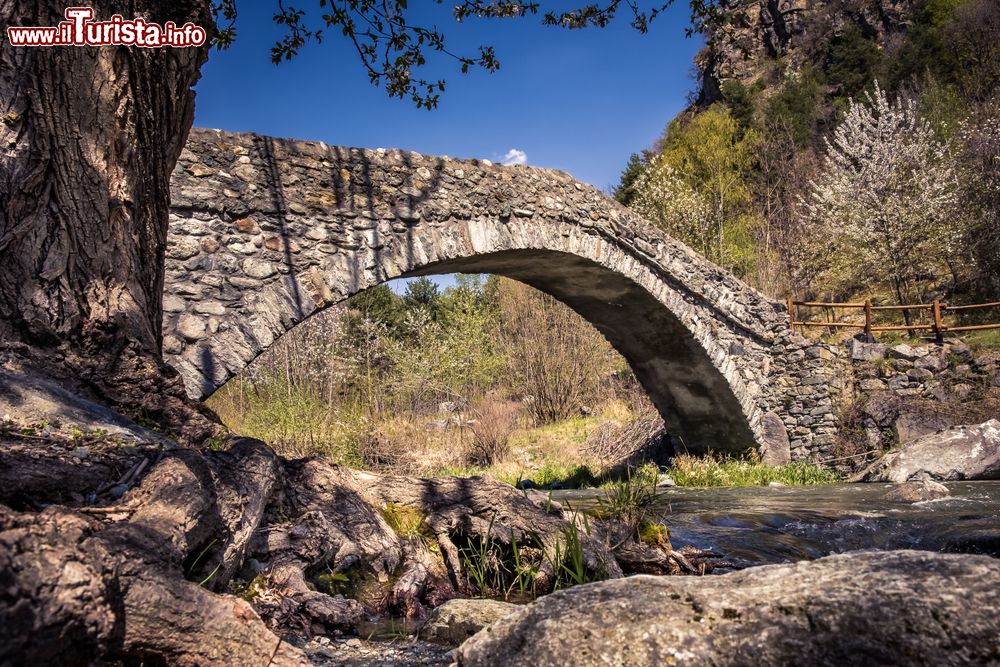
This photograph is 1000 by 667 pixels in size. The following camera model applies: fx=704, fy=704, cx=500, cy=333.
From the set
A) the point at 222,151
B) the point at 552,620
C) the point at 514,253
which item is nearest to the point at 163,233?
the point at 222,151

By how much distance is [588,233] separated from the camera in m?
8.61

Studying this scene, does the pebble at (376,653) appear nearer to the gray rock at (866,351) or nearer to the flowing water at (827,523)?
the flowing water at (827,523)

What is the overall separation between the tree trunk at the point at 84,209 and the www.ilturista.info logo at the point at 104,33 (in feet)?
0.10

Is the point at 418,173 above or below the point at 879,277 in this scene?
below

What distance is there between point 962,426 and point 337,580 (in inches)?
389

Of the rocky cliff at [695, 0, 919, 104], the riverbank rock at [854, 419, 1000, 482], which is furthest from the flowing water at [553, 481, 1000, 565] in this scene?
the rocky cliff at [695, 0, 919, 104]

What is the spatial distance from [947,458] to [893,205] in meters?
10.4

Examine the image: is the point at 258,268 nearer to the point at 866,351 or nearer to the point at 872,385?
the point at 872,385

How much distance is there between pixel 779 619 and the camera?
4.95 ft

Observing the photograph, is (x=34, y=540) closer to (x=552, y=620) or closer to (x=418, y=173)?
(x=552, y=620)

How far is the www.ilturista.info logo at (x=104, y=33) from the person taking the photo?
3273 millimetres

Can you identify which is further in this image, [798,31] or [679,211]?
[798,31]

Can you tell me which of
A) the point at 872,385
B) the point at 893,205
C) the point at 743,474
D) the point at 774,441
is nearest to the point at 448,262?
the point at 743,474

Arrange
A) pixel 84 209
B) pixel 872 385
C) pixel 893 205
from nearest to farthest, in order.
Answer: pixel 84 209 < pixel 872 385 < pixel 893 205
